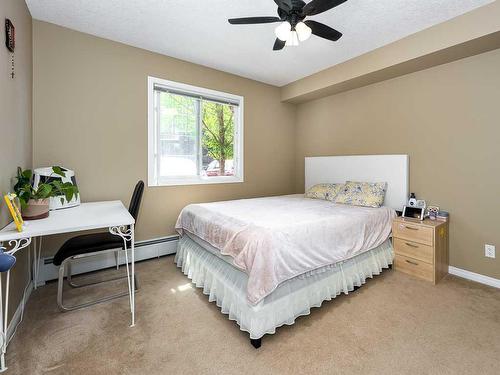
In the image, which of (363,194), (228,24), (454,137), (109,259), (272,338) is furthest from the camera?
(363,194)

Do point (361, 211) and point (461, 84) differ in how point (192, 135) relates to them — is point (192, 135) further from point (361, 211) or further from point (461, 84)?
point (461, 84)

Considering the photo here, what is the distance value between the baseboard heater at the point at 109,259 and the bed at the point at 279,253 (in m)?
0.43

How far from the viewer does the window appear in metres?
3.20

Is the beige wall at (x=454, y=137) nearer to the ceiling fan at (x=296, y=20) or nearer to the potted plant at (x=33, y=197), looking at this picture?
the ceiling fan at (x=296, y=20)

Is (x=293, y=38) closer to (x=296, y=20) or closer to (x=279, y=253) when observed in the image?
(x=296, y=20)

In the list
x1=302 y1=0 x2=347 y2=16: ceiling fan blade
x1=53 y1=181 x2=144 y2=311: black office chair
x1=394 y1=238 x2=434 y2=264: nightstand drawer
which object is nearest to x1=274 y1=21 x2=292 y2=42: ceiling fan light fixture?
x1=302 y1=0 x2=347 y2=16: ceiling fan blade

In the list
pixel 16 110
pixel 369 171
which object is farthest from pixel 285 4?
pixel 369 171

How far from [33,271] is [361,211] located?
11.2ft

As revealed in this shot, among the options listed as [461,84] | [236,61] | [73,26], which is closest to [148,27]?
[73,26]

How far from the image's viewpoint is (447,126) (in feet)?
9.13

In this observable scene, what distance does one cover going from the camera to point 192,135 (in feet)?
11.6

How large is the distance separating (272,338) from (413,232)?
196cm

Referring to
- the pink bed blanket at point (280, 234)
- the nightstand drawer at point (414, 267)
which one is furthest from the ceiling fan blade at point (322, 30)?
the nightstand drawer at point (414, 267)

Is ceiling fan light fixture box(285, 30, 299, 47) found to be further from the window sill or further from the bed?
the window sill
